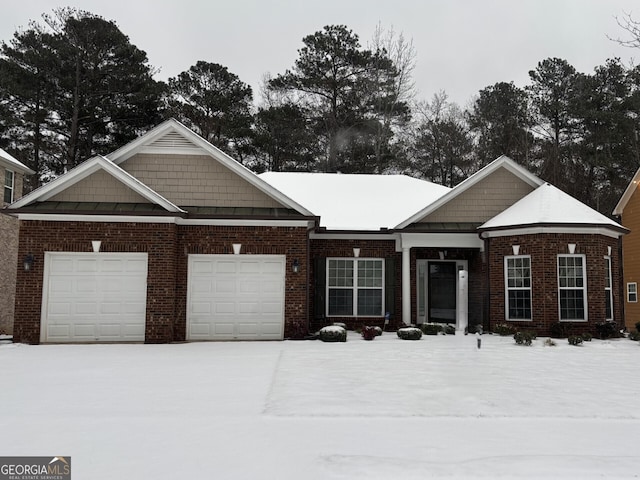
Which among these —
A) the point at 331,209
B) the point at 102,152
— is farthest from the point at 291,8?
the point at 331,209

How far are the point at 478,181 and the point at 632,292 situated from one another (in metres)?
9.99

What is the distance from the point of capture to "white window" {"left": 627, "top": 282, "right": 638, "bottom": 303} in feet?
68.2

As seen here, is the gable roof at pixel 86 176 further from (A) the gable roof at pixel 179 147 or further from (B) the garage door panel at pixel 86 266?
(B) the garage door panel at pixel 86 266

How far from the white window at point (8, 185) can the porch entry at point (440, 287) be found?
51.0 feet

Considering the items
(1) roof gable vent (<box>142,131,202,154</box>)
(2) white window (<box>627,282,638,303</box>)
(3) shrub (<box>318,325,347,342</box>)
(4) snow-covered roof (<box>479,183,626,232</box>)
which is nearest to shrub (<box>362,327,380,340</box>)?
(3) shrub (<box>318,325,347,342</box>)

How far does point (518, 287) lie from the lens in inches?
568

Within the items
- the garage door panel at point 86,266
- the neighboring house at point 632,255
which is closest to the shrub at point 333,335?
the garage door panel at point 86,266

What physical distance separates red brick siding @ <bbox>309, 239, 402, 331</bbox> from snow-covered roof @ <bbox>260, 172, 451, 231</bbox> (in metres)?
0.51

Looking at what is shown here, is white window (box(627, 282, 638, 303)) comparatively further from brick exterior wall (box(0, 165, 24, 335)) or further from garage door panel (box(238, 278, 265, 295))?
brick exterior wall (box(0, 165, 24, 335))

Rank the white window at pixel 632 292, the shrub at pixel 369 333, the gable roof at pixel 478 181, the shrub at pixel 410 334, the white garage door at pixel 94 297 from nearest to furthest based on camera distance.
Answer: the white garage door at pixel 94 297
the shrub at pixel 410 334
the shrub at pixel 369 333
the gable roof at pixel 478 181
the white window at pixel 632 292

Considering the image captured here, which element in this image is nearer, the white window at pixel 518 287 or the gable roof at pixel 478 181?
the white window at pixel 518 287

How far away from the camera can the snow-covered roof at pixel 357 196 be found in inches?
658

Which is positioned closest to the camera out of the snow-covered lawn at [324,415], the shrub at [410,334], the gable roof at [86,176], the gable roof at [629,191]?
the snow-covered lawn at [324,415]

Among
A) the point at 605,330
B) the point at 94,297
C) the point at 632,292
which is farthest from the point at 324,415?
the point at 632,292
